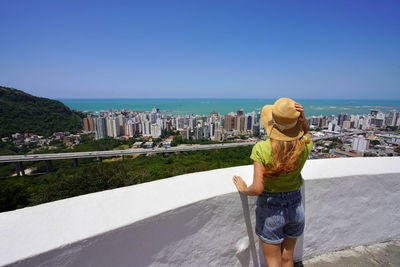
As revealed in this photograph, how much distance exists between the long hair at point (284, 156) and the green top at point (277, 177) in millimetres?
23

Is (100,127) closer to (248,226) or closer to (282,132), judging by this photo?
(248,226)

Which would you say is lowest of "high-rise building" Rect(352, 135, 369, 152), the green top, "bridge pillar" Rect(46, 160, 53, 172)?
"bridge pillar" Rect(46, 160, 53, 172)

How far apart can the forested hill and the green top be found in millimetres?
43023

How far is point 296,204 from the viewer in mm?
955

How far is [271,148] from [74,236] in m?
0.87

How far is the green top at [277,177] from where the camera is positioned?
0.85m

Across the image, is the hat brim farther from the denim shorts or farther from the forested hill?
the forested hill

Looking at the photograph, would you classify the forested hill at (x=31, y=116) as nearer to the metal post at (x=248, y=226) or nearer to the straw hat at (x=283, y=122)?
the metal post at (x=248, y=226)

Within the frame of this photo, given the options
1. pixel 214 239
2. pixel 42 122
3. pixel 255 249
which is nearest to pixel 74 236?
pixel 214 239

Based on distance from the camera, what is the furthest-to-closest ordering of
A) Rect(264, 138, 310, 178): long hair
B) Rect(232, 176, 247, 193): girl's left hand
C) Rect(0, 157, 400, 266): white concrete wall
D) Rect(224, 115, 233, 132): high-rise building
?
Rect(224, 115, 233, 132): high-rise building, Rect(232, 176, 247, 193): girl's left hand, Rect(264, 138, 310, 178): long hair, Rect(0, 157, 400, 266): white concrete wall

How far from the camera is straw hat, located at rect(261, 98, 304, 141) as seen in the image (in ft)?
2.78

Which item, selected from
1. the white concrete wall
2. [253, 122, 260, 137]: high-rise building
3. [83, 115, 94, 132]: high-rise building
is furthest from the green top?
[83, 115, 94, 132]: high-rise building

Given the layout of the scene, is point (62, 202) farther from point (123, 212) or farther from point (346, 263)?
point (346, 263)

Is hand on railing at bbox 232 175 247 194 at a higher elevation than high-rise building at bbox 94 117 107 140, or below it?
higher
